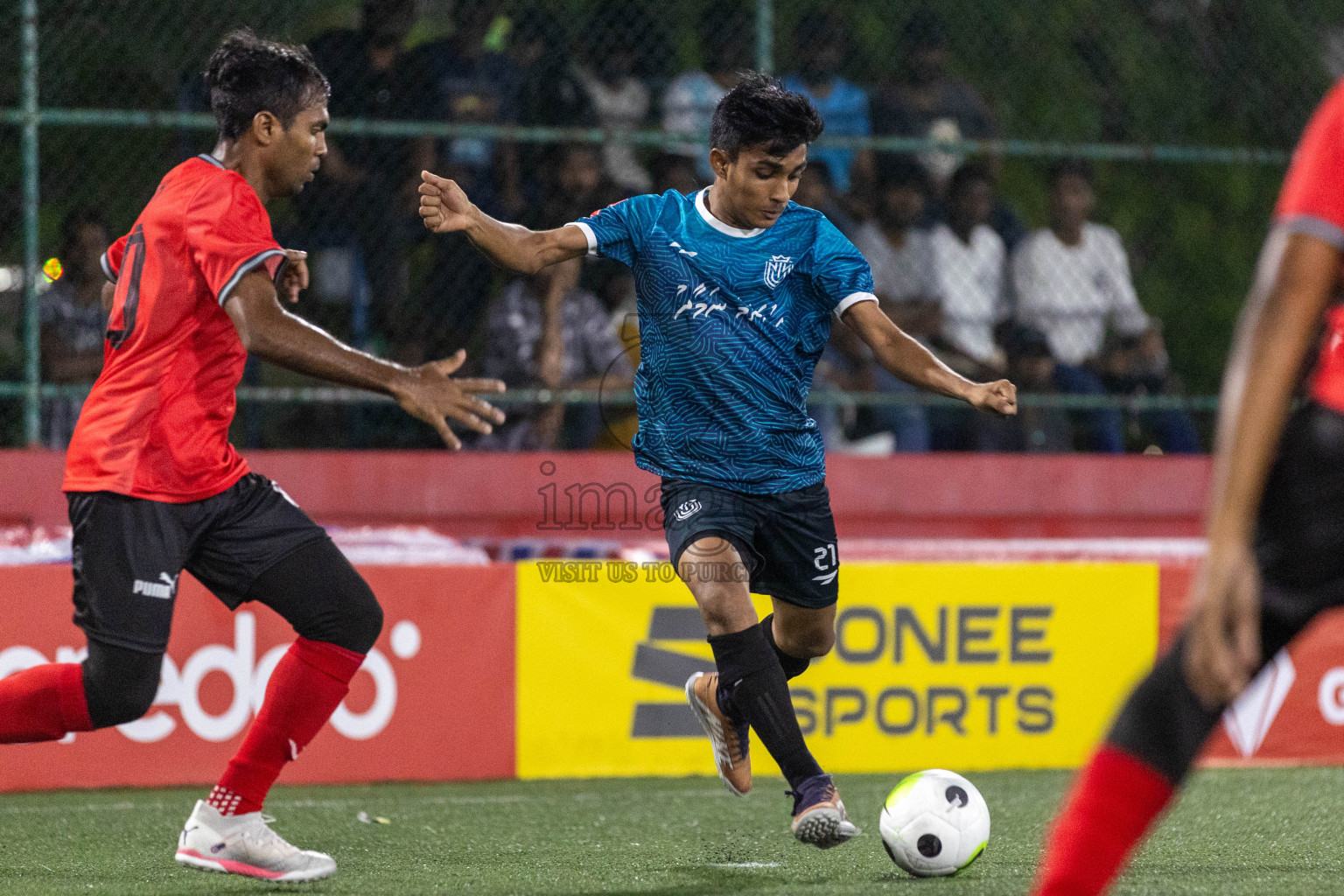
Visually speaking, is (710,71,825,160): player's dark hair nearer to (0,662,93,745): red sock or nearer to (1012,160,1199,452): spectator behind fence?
(0,662,93,745): red sock

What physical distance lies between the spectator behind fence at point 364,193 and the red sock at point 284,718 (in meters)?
3.80

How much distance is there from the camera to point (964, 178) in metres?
8.76

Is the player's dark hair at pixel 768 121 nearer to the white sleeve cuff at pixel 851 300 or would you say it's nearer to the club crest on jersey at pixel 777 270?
the club crest on jersey at pixel 777 270

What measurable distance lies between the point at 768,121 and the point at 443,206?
0.94 m

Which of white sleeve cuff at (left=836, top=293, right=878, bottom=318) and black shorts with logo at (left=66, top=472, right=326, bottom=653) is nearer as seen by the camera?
black shorts with logo at (left=66, top=472, right=326, bottom=653)

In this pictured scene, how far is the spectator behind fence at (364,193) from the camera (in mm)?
7793

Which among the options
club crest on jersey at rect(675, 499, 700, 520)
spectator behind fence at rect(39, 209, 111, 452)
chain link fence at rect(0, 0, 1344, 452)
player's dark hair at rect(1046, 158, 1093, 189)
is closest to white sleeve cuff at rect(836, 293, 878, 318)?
club crest on jersey at rect(675, 499, 700, 520)

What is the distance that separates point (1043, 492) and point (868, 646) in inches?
74.8

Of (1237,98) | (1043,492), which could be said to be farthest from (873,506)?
(1237,98)

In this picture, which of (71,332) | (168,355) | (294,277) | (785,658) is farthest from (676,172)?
(168,355)

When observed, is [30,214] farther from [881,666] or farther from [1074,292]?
[1074,292]

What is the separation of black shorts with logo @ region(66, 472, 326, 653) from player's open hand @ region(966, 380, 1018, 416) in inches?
71.8

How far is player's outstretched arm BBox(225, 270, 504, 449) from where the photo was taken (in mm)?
3521

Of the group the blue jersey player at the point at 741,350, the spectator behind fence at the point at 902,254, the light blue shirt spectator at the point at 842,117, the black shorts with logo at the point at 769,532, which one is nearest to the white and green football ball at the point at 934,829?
the blue jersey player at the point at 741,350
